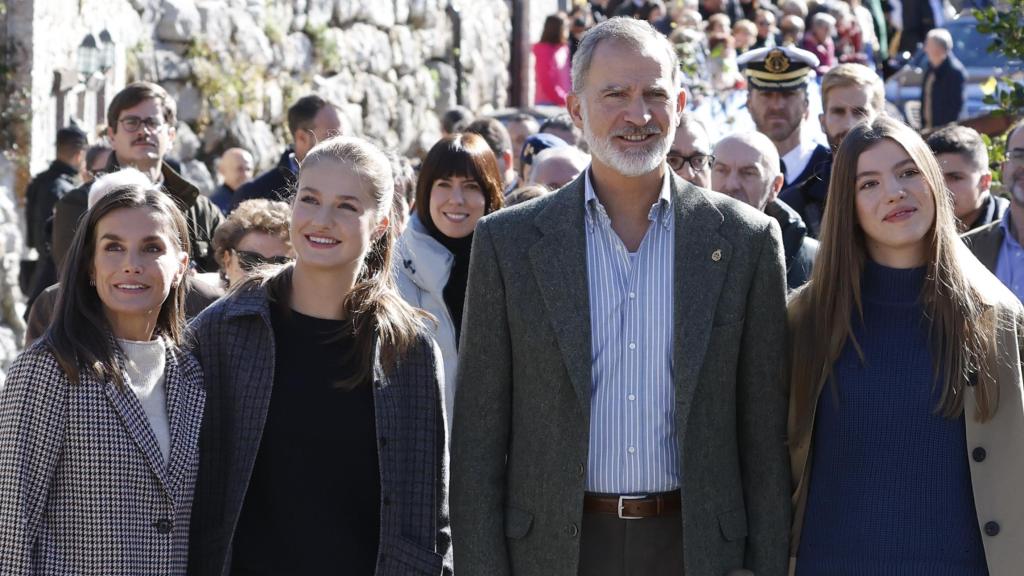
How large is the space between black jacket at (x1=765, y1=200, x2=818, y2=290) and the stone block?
7.55 metres

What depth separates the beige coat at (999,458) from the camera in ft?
12.1

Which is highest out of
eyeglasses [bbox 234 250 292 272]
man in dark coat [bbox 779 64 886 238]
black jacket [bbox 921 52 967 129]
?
black jacket [bbox 921 52 967 129]

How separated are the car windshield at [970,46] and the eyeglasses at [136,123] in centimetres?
1014

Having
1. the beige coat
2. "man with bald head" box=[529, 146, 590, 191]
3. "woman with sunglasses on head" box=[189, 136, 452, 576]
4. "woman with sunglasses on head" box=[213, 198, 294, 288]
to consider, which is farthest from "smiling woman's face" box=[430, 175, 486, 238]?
the beige coat

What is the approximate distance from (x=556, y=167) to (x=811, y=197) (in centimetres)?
116

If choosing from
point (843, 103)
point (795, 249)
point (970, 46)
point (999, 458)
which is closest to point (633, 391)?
point (999, 458)

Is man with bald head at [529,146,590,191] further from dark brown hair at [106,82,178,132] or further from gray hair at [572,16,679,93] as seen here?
gray hair at [572,16,679,93]

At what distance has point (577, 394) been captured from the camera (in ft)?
12.0

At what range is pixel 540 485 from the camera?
3.73 m

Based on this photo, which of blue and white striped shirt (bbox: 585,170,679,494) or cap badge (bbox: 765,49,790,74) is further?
cap badge (bbox: 765,49,790,74)

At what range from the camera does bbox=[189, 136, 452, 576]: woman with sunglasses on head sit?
3779 millimetres

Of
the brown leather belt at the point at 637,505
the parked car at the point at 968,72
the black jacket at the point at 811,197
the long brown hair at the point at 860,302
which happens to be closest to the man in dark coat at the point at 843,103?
the black jacket at the point at 811,197

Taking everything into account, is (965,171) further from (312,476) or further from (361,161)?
(312,476)

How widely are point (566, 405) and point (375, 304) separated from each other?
64 centimetres
